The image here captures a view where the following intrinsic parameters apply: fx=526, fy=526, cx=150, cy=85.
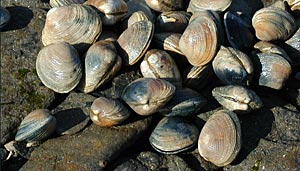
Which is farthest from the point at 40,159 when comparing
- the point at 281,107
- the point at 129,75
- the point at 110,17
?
the point at 281,107

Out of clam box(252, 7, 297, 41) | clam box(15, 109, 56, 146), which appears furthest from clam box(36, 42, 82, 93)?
clam box(252, 7, 297, 41)

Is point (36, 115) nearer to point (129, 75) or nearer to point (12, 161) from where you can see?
point (12, 161)

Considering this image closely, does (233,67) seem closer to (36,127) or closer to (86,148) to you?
(86,148)

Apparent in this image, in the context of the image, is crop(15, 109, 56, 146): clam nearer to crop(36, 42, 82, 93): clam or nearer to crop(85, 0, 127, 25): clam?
crop(36, 42, 82, 93): clam

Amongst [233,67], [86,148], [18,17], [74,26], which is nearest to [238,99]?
[233,67]

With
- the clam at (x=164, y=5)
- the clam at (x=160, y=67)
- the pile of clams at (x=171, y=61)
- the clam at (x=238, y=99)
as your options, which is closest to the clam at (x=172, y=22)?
the pile of clams at (x=171, y=61)

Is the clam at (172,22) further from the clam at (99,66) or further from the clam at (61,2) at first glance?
the clam at (61,2)
